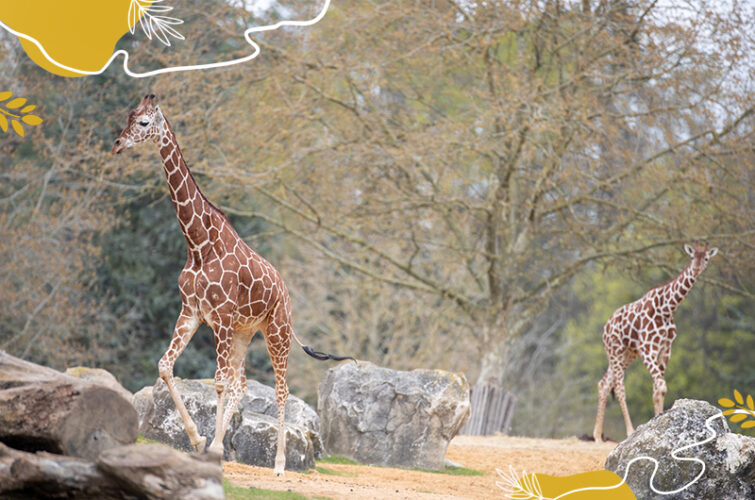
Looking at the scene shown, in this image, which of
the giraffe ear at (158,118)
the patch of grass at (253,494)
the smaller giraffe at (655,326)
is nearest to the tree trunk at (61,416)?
the patch of grass at (253,494)

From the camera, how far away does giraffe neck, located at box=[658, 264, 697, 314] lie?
10867 mm

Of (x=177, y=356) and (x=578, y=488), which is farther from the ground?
(x=177, y=356)

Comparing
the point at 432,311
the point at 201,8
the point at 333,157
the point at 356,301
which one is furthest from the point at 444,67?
the point at 356,301

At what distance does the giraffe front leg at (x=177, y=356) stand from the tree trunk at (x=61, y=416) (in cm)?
109

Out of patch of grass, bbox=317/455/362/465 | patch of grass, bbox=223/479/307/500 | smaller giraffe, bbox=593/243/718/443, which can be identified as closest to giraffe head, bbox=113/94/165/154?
patch of grass, bbox=223/479/307/500

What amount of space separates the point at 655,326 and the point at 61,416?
26.7 ft

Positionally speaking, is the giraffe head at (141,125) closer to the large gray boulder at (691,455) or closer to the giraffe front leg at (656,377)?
the large gray boulder at (691,455)

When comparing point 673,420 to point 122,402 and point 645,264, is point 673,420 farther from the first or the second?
point 645,264

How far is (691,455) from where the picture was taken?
7.43 m

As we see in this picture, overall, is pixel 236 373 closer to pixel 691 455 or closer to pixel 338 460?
pixel 338 460

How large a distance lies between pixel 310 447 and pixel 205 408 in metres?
1.13

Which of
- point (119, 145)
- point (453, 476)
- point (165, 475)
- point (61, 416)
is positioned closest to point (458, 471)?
point (453, 476)

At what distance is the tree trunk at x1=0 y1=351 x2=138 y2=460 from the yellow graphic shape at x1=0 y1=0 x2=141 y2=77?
4.03 metres

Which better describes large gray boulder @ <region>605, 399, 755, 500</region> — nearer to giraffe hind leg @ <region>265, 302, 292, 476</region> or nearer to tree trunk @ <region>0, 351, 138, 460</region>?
giraffe hind leg @ <region>265, 302, 292, 476</region>
